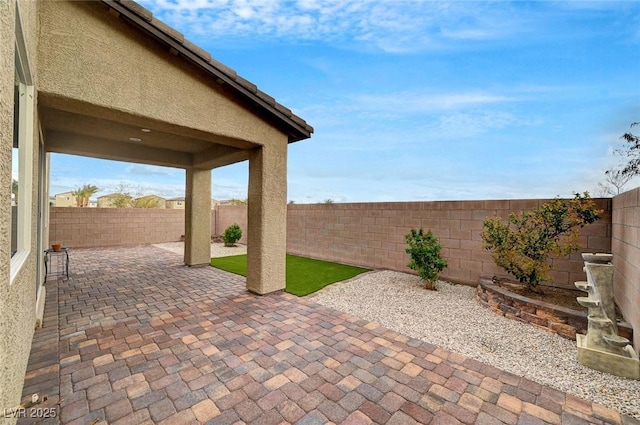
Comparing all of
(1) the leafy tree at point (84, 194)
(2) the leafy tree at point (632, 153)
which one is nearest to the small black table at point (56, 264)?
(1) the leafy tree at point (84, 194)

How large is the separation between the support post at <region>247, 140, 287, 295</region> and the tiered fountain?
5259 mm

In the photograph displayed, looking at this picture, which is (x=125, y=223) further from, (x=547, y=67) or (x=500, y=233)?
(x=547, y=67)

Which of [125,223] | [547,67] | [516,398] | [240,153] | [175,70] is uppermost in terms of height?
[547,67]

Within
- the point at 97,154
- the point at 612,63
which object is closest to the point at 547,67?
the point at 612,63

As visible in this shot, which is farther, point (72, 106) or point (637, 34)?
point (637, 34)

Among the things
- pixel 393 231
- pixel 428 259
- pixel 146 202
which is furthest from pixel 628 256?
pixel 146 202

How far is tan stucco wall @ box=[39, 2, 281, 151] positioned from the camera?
3.42m

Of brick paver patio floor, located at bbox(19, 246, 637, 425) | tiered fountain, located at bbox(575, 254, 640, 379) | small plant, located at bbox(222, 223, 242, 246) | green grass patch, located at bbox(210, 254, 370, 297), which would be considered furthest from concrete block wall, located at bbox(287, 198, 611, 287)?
brick paver patio floor, located at bbox(19, 246, 637, 425)

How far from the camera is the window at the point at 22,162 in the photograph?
2541mm

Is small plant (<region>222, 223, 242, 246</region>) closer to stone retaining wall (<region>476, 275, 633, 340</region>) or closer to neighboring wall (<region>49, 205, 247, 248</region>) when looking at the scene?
neighboring wall (<region>49, 205, 247, 248</region>)

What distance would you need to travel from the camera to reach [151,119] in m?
4.28

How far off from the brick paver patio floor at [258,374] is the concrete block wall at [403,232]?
13.5 feet

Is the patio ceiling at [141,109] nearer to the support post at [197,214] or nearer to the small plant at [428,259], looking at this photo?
the support post at [197,214]

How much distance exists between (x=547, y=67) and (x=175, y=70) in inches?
404
